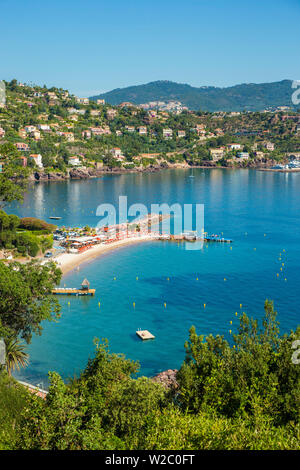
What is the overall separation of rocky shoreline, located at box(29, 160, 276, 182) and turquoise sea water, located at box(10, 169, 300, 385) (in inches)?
1252

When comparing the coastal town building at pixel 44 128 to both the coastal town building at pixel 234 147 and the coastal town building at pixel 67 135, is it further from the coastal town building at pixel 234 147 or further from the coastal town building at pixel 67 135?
the coastal town building at pixel 234 147

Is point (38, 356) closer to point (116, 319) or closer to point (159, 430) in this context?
point (116, 319)

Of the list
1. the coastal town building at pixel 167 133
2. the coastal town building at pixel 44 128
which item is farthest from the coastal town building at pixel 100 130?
the coastal town building at pixel 167 133

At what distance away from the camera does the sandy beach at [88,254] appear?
3863 cm

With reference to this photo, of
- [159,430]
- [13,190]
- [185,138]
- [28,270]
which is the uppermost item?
[185,138]

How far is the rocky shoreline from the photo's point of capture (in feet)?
335

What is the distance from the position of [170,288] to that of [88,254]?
11281 millimetres

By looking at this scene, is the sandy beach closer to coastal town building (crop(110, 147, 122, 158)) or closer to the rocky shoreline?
the rocky shoreline

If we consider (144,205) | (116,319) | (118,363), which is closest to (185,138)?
(144,205)

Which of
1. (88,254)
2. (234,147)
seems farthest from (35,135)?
(88,254)

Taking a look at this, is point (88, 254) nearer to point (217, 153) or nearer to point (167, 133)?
point (217, 153)

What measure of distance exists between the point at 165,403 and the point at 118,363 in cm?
267

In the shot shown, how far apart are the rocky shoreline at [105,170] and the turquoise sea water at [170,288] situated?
31807 millimetres

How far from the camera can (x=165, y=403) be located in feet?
46.1
